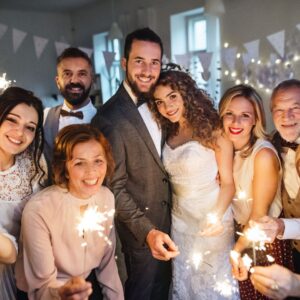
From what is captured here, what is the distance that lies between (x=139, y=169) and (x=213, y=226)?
1.74 ft

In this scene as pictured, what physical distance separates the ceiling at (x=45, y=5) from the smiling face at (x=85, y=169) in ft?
21.6

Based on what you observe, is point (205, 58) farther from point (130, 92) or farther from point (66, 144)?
point (66, 144)

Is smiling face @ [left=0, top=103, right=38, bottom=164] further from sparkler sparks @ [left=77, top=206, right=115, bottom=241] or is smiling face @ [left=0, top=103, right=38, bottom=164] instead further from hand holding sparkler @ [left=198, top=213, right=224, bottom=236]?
hand holding sparkler @ [left=198, top=213, right=224, bottom=236]

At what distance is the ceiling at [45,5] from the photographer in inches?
292

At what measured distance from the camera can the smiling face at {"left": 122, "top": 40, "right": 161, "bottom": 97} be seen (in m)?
2.22

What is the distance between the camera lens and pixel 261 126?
2.11 m

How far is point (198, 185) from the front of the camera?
2.19m

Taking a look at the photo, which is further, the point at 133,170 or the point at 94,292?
the point at 133,170

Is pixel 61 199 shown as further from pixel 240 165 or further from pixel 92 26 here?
pixel 92 26

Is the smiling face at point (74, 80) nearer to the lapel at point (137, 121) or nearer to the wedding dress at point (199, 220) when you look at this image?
the lapel at point (137, 121)

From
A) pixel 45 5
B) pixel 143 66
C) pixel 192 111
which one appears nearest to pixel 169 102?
pixel 192 111

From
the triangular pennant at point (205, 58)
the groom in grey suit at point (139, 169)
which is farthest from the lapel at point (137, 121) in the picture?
the triangular pennant at point (205, 58)

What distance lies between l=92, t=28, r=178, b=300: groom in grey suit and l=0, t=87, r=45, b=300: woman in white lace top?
0.42m

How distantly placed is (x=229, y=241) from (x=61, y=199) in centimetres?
106
